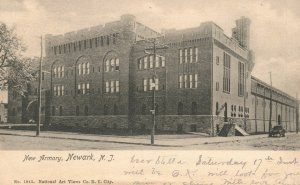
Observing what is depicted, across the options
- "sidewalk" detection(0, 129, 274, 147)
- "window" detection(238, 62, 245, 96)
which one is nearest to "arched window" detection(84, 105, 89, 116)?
"sidewalk" detection(0, 129, 274, 147)

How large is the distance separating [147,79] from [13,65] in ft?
41.1

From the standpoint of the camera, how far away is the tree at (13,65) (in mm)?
15734

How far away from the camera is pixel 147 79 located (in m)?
30.0

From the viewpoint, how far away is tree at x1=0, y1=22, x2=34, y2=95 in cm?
1573

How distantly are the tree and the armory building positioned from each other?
5.00m

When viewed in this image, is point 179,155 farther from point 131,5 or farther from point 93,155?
point 131,5

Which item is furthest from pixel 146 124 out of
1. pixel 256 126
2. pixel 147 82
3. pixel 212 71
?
pixel 256 126

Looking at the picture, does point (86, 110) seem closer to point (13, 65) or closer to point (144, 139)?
point (144, 139)

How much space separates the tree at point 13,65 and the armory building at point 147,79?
16.4ft

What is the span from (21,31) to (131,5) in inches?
143

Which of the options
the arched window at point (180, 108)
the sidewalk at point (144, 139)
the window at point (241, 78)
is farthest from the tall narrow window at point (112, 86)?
the window at point (241, 78)

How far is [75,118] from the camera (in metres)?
33.3

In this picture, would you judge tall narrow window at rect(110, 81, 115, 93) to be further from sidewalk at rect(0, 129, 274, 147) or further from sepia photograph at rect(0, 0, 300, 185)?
sidewalk at rect(0, 129, 274, 147)

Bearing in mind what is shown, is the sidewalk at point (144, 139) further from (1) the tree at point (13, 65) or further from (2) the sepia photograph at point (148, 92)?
(1) the tree at point (13, 65)
